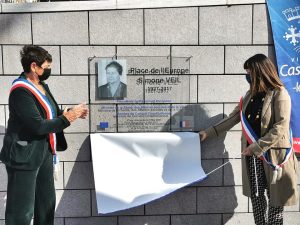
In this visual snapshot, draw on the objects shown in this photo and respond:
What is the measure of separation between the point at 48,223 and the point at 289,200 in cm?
208

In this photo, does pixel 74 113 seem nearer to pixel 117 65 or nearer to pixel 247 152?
pixel 117 65

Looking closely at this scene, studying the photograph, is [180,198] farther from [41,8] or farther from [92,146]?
[41,8]

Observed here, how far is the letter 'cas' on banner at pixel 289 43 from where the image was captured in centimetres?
356

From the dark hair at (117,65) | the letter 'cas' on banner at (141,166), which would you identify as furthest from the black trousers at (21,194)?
the dark hair at (117,65)

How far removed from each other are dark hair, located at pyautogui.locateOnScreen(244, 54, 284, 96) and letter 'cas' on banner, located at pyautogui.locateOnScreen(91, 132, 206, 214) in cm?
90

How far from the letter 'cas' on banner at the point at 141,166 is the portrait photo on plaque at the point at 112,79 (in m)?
0.40

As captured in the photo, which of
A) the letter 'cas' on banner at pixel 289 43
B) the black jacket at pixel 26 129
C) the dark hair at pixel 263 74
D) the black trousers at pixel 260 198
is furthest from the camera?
the letter 'cas' on banner at pixel 289 43

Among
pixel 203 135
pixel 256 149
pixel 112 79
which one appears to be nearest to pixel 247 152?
pixel 256 149

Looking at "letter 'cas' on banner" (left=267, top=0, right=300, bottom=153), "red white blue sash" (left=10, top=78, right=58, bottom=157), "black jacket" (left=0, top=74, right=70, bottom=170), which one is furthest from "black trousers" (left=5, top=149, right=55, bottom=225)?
"letter 'cas' on banner" (left=267, top=0, right=300, bottom=153)

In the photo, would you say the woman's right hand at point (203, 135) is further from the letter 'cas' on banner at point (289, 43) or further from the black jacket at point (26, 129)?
the black jacket at point (26, 129)

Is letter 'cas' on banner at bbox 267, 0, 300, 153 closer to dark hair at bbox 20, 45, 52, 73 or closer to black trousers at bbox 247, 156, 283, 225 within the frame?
black trousers at bbox 247, 156, 283, 225

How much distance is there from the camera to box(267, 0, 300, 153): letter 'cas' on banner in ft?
11.7

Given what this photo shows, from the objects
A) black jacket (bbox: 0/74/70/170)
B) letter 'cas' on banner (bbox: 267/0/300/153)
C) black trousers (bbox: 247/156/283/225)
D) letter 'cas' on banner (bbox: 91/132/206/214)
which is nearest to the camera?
black jacket (bbox: 0/74/70/170)

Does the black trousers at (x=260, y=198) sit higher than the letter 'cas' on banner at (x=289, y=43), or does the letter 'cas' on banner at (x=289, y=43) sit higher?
the letter 'cas' on banner at (x=289, y=43)
